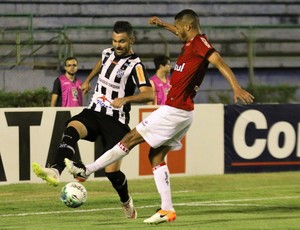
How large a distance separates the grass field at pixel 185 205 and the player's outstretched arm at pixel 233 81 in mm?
1519

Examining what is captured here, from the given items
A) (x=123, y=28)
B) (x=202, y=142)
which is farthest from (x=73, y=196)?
(x=202, y=142)

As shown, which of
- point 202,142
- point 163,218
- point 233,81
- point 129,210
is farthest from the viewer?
point 202,142

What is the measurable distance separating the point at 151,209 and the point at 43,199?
7.07ft

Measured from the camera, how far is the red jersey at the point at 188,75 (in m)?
11.3

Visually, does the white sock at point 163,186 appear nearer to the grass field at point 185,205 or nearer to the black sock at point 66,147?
the grass field at point 185,205

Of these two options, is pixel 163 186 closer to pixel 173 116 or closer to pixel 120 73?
pixel 173 116

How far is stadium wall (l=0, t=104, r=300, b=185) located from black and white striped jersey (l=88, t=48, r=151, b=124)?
4912 millimetres

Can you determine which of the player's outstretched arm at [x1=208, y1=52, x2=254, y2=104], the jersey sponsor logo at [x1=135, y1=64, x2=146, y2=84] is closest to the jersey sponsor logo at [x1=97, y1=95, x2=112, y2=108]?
the jersey sponsor logo at [x1=135, y1=64, x2=146, y2=84]

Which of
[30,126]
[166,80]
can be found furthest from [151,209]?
[166,80]

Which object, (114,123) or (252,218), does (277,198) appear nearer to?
(252,218)

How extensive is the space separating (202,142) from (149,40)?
7.26m

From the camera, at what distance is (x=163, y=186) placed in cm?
1131

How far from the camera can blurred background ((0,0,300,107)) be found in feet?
78.5

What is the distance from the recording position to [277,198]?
1514 cm
